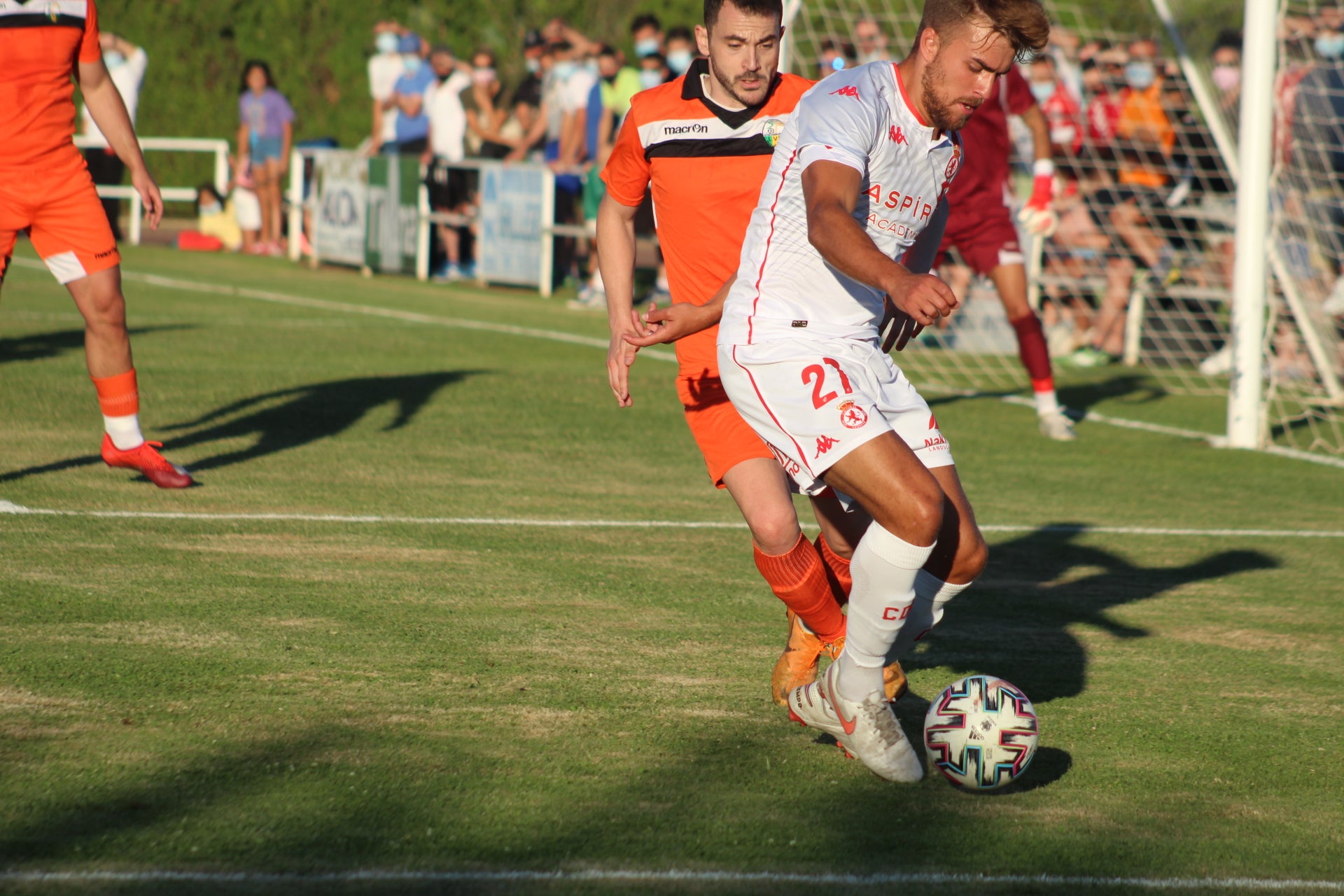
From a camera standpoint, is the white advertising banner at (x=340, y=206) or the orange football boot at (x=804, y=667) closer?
the orange football boot at (x=804, y=667)

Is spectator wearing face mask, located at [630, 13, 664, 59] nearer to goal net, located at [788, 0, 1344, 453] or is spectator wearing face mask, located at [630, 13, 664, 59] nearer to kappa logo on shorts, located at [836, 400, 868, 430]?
goal net, located at [788, 0, 1344, 453]

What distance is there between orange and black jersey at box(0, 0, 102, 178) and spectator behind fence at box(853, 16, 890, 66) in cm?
844

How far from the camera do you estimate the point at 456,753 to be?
12.9 ft

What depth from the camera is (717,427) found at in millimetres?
4746

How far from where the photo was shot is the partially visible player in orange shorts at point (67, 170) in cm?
670

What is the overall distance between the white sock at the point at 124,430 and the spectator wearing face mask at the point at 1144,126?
9758 millimetres

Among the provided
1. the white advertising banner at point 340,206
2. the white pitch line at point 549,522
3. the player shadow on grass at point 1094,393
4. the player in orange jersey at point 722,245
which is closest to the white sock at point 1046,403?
the player shadow on grass at point 1094,393

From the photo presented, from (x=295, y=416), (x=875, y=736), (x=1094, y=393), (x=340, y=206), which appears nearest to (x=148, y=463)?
(x=295, y=416)

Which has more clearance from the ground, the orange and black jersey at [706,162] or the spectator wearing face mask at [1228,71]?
the spectator wearing face mask at [1228,71]

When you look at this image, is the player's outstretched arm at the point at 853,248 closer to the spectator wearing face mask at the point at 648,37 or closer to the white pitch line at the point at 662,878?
the white pitch line at the point at 662,878

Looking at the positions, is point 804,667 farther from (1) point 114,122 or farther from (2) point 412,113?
(2) point 412,113

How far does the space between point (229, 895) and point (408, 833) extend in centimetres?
44

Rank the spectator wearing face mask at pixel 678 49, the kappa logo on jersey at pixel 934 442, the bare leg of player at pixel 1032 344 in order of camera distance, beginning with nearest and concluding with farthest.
Answer: the kappa logo on jersey at pixel 934 442
the bare leg of player at pixel 1032 344
the spectator wearing face mask at pixel 678 49

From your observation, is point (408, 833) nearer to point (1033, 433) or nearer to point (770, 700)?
point (770, 700)
